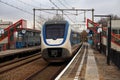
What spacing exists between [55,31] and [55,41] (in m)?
0.95

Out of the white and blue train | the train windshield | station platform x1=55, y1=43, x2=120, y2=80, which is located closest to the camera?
station platform x1=55, y1=43, x2=120, y2=80

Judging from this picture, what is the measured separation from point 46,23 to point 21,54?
35.3ft

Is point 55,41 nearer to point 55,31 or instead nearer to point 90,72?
point 55,31

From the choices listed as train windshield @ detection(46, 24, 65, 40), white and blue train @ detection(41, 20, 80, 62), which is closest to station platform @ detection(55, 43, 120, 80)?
white and blue train @ detection(41, 20, 80, 62)

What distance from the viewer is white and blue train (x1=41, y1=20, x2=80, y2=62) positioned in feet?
70.7

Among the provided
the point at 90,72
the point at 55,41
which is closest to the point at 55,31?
the point at 55,41

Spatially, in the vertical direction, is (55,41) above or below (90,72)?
above

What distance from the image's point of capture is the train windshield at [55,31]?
2203cm

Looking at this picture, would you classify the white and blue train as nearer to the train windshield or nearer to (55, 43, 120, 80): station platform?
the train windshield

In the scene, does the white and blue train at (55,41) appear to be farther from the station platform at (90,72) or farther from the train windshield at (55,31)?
the station platform at (90,72)

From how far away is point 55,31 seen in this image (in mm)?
22312

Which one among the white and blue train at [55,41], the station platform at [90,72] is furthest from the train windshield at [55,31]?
the station platform at [90,72]

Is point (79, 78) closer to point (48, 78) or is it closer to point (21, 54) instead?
point (48, 78)

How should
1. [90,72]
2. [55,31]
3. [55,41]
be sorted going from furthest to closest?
1. [55,31]
2. [55,41]
3. [90,72]
